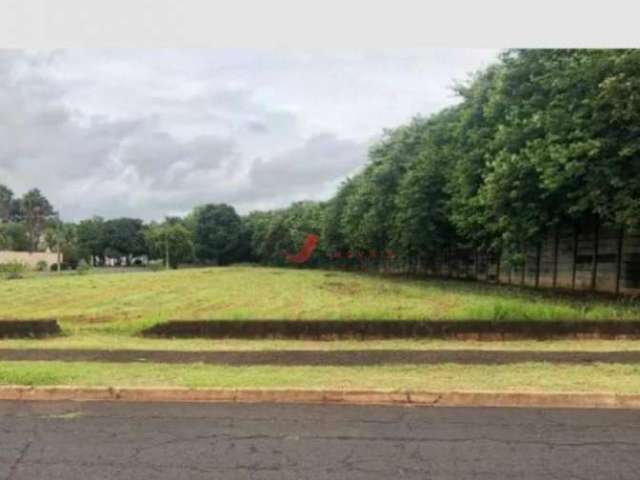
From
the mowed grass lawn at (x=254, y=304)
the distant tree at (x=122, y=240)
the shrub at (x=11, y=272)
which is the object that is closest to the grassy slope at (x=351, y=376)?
the mowed grass lawn at (x=254, y=304)

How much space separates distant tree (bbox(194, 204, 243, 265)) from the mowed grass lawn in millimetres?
57474

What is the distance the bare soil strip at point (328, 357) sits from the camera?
11.0 metres

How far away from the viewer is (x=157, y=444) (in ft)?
22.0

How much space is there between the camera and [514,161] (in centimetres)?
1933

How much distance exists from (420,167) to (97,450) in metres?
29.1

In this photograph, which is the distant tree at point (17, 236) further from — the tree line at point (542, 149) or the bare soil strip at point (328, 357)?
the bare soil strip at point (328, 357)

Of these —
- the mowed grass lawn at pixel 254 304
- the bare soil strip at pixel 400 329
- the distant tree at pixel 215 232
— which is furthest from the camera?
the distant tree at pixel 215 232

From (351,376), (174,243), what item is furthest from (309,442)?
(174,243)

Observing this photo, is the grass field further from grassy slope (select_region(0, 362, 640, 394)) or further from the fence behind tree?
the fence behind tree

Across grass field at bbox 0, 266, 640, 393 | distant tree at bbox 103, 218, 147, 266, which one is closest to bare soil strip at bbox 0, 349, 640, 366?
grass field at bbox 0, 266, 640, 393

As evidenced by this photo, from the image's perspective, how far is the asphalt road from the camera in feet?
19.2

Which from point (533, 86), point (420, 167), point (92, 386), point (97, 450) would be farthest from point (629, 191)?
point (420, 167)

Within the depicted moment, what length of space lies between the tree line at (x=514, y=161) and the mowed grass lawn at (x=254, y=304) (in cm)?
254

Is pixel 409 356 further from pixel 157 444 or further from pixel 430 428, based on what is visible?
pixel 157 444
